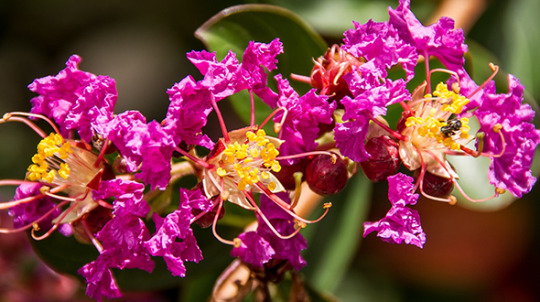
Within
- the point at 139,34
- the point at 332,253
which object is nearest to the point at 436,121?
the point at 332,253

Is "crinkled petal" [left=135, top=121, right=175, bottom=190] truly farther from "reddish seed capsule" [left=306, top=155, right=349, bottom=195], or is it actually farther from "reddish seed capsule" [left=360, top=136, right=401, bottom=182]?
"reddish seed capsule" [left=360, top=136, right=401, bottom=182]

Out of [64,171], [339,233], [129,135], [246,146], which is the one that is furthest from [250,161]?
[339,233]

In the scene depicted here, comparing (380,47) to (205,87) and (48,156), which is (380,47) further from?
(48,156)

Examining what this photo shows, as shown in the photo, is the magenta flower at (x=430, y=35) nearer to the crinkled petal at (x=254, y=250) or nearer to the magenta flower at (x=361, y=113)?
the magenta flower at (x=361, y=113)

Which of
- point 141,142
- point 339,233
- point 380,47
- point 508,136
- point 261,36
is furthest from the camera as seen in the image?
point 339,233

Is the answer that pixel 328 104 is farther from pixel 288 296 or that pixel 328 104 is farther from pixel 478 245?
pixel 478 245

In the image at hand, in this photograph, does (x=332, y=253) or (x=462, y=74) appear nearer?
(x=462, y=74)

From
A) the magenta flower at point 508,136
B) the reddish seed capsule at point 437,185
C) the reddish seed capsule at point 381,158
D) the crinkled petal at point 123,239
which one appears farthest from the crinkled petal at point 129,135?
the magenta flower at point 508,136
